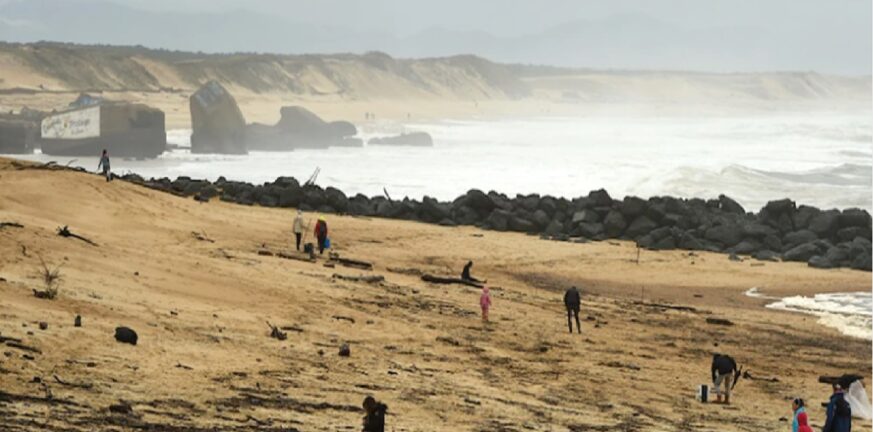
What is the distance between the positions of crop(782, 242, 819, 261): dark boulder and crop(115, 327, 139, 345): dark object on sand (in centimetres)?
2026

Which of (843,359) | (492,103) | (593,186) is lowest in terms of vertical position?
(843,359)

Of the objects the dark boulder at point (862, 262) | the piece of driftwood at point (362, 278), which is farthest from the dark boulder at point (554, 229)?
the piece of driftwood at point (362, 278)

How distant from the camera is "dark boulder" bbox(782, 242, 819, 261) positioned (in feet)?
99.8

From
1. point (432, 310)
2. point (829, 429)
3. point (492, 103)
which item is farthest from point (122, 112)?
point (492, 103)

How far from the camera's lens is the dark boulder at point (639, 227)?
32812 mm

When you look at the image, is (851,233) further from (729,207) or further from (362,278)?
(362,278)

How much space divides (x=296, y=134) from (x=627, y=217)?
3765 centimetres

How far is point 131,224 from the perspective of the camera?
24.7 metres

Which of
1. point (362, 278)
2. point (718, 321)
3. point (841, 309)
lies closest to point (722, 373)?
point (718, 321)

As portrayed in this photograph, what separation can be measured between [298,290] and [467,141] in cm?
6168

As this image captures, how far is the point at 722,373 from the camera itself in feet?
50.6

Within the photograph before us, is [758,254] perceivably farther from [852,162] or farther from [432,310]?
[852,162]

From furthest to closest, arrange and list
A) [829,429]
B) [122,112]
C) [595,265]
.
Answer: [122,112] → [595,265] → [829,429]

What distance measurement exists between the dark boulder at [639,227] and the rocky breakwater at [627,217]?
2 centimetres
